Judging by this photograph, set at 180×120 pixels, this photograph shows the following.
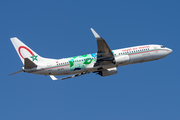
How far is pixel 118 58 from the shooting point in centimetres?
5572

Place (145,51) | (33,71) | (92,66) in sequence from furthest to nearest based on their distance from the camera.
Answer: (145,51)
(92,66)
(33,71)

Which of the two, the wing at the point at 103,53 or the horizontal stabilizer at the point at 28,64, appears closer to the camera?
the horizontal stabilizer at the point at 28,64

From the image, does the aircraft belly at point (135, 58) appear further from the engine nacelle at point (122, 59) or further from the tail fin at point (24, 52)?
the tail fin at point (24, 52)

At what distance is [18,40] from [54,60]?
26.3ft

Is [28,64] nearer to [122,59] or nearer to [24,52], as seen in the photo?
[24,52]

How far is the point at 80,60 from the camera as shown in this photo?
180 ft

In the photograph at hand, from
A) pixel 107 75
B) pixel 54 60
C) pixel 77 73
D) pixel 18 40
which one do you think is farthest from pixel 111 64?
pixel 18 40

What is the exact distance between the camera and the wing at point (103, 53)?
164ft

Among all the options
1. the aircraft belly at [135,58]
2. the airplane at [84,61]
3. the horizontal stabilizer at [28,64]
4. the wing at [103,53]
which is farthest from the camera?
the aircraft belly at [135,58]

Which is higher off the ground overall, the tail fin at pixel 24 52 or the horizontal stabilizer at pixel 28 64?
the tail fin at pixel 24 52

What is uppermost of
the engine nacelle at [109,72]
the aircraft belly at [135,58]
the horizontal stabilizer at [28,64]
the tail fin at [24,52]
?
the tail fin at [24,52]

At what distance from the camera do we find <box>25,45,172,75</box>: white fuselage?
53.2 meters

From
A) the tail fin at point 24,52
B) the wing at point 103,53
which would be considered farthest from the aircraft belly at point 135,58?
the tail fin at point 24,52

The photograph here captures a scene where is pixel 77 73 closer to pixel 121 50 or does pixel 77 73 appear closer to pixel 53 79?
pixel 53 79
